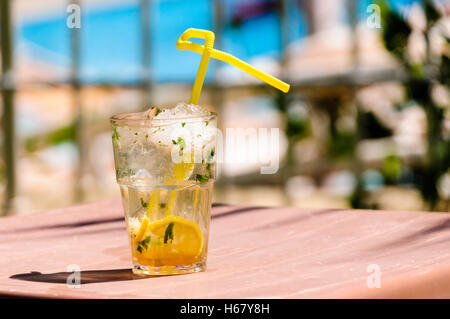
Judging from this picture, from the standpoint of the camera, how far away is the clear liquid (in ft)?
3.08

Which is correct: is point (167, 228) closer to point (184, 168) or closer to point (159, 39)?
point (184, 168)

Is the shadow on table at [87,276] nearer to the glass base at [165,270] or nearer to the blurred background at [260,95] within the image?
the glass base at [165,270]

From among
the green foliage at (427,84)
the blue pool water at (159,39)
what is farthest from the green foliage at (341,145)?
the blue pool water at (159,39)

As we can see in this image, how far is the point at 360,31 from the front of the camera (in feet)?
11.1

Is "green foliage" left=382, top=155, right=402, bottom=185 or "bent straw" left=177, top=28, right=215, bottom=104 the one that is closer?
"bent straw" left=177, top=28, right=215, bottom=104

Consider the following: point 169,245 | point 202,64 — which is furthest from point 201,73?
point 169,245

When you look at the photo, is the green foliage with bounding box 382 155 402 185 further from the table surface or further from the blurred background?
the table surface

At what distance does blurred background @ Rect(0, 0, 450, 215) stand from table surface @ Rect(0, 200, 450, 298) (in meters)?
1.80

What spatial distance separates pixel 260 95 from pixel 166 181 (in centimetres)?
254

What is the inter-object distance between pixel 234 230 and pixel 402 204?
2.07m

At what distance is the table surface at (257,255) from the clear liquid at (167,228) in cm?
3

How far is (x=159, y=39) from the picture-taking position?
3635 mm

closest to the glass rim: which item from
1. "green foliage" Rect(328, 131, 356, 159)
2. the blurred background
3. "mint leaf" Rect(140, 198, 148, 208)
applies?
"mint leaf" Rect(140, 198, 148, 208)

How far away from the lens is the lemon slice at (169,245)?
3.08ft
